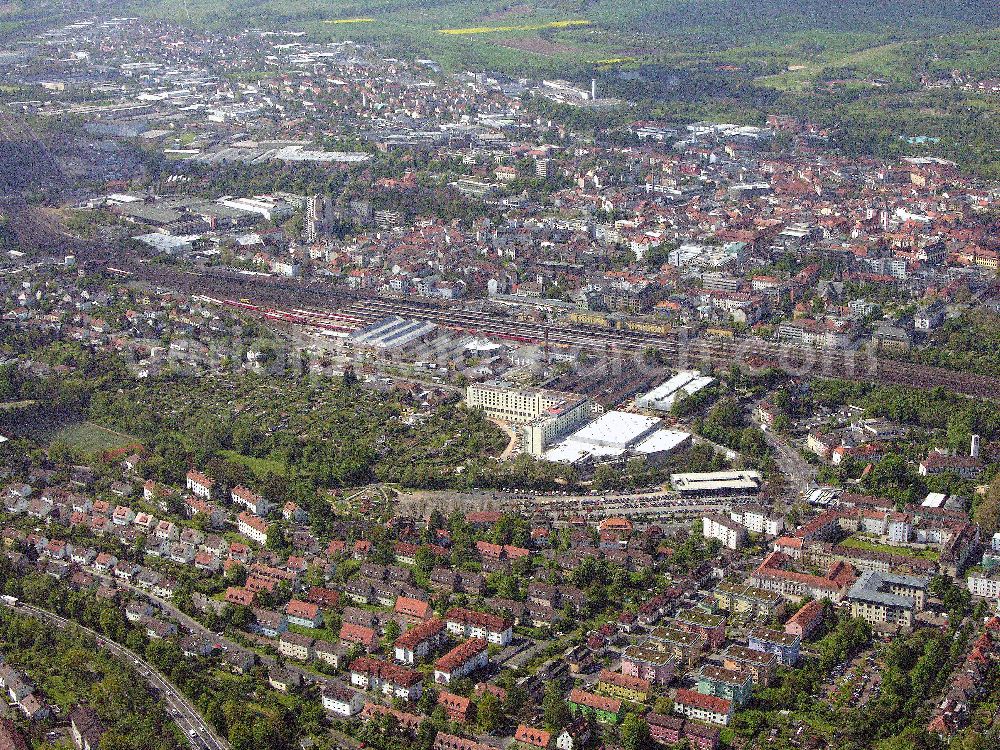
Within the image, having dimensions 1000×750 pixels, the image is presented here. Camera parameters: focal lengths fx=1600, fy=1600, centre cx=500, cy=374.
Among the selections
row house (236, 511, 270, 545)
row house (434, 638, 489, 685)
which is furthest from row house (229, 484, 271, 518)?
row house (434, 638, 489, 685)

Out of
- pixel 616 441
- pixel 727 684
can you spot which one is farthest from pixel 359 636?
pixel 616 441

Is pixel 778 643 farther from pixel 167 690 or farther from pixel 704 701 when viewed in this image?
pixel 167 690

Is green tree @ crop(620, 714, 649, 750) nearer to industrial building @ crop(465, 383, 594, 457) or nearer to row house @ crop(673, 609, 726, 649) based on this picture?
row house @ crop(673, 609, 726, 649)

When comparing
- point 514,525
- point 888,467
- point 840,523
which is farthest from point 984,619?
point 514,525

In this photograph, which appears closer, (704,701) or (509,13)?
(704,701)

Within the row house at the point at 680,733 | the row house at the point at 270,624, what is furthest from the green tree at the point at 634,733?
the row house at the point at 270,624

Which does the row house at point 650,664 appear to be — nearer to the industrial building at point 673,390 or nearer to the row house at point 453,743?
the row house at point 453,743
